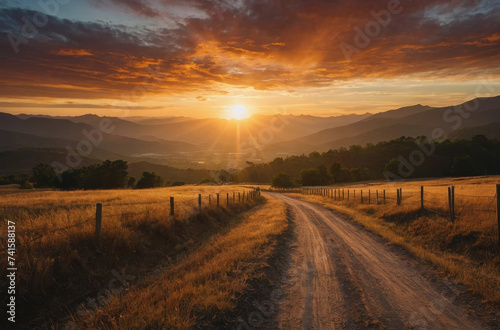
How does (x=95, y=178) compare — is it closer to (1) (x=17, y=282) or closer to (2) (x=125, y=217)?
(2) (x=125, y=217)

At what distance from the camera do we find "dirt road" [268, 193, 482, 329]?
219 inches

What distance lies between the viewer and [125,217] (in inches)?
505

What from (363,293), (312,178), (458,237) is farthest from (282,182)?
(363,293)

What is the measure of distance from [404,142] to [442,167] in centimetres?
5046

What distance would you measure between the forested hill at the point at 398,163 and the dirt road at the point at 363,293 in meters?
100

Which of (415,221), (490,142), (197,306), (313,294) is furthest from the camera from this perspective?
(490,142)

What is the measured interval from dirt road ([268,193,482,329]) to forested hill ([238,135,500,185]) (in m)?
100

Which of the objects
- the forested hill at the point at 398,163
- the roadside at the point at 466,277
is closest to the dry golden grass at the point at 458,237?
the roadside at the point at 466,277

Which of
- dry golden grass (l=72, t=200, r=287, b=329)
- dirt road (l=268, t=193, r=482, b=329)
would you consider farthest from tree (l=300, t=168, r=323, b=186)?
dry golden grass (l=72, t=200, r=287, b=329)

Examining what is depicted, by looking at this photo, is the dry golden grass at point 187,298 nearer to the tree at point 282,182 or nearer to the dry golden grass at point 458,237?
the dry golden grass at point 458,237

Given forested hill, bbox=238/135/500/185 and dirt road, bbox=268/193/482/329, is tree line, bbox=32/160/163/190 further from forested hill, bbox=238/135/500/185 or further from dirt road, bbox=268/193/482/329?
forested hill, bbox=238/135/500/185

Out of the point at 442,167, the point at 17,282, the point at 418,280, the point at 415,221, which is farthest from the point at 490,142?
the point at 17,282

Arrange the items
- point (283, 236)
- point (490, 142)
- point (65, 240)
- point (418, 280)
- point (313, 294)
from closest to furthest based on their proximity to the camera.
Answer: point (313, 294)
point (418, 280)
point (65, 240)
point (283, 236)
point (490, 142)

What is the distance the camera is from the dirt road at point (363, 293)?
5.57 metres
